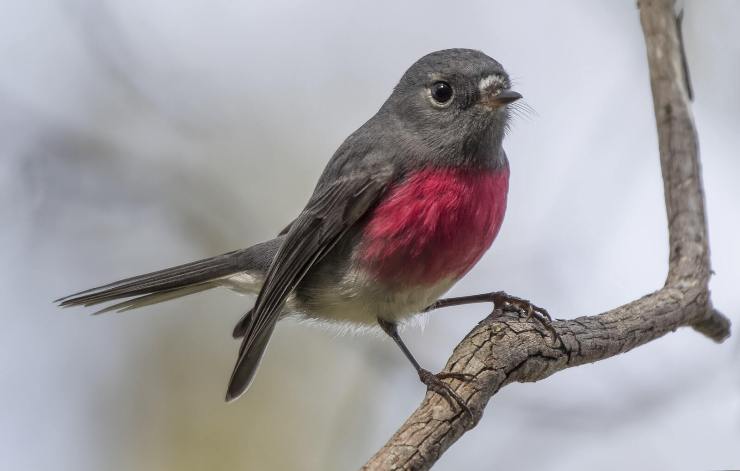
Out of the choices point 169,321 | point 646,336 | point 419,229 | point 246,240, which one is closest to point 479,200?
point 419,229

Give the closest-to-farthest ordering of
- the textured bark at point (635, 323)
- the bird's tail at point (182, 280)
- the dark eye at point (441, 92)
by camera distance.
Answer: the textured bark at point (635, 323), the dark eye at point (441, 92), the bird's tail at point (182, 280)

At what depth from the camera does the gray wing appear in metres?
4.04

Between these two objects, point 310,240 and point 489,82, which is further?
point 310,240

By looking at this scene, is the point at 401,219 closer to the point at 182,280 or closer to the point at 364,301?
the point at 364,301

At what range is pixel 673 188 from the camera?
13.9 ft

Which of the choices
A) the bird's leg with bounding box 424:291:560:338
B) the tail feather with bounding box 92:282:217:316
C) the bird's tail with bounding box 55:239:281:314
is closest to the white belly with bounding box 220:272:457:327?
the bird's leg with bounding box 424:291:560:338

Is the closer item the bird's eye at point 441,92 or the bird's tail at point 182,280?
the bird's eye at point 441,92

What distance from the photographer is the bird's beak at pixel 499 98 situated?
386 centimetres

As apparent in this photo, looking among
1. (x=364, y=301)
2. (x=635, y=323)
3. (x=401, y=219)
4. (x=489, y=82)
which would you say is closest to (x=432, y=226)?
(x=401, y=219)

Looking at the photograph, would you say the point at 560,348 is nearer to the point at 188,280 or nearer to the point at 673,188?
the point at 673,188

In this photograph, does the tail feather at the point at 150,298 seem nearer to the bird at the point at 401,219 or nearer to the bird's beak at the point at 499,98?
the bird at the point at 401,219

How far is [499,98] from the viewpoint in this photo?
3920mm

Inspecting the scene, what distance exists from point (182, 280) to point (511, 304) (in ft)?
5.76

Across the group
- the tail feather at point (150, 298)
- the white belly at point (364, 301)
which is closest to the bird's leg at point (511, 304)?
the white belly at point (364, 301)
